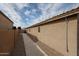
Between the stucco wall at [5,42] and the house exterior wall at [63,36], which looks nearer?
the house exterior wall at [63,36]

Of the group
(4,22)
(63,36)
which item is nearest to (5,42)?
(4,22)

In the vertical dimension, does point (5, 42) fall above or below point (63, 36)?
below

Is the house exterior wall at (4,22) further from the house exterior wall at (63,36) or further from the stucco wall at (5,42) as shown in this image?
the house exterior wall at (63,36)

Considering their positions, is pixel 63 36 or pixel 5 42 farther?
pixel 63 36

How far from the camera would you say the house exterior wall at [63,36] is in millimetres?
3467

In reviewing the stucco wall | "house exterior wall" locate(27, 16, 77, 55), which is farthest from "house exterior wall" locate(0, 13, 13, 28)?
"house exterior wall" locate(27, 16, 77, 55)

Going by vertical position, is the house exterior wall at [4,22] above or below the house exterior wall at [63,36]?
above

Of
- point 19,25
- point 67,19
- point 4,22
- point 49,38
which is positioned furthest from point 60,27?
point 4,22

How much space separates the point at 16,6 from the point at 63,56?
57.4 inches

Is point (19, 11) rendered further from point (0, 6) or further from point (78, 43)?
point (78, 43)

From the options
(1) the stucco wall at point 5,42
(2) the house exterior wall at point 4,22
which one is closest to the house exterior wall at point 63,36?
(1) the stucco wall at point 5,42

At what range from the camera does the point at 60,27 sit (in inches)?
158

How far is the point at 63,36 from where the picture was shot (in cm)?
389

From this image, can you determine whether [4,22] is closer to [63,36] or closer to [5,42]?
[5,42]
